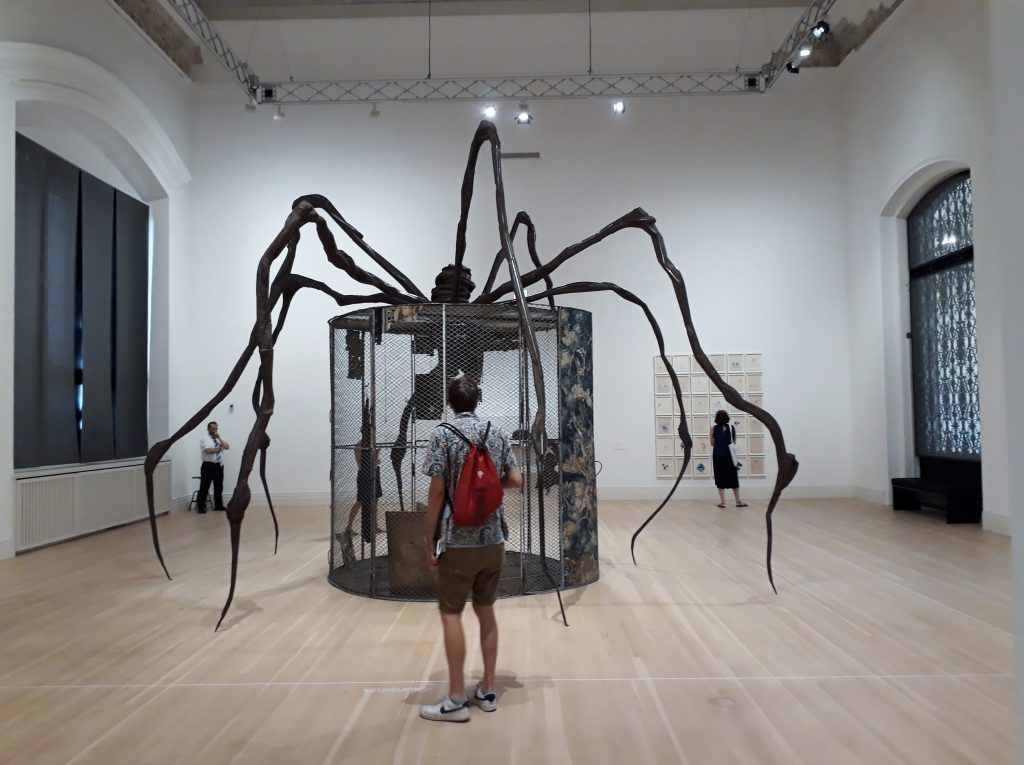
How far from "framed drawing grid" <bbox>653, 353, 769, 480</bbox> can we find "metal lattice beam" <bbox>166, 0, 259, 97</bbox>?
7.13 m

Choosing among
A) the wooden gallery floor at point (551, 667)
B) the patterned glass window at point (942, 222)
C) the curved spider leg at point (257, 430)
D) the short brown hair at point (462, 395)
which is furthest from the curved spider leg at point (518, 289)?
the patterned glass window at point (942, 222)

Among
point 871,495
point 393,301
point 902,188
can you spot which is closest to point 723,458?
point 871,495

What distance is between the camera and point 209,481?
9.95 m

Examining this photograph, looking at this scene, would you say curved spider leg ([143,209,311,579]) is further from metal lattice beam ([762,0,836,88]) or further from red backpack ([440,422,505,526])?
metal lattice beam ([762,0,836,88])

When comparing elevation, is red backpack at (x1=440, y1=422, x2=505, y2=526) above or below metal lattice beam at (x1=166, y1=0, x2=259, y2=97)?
below

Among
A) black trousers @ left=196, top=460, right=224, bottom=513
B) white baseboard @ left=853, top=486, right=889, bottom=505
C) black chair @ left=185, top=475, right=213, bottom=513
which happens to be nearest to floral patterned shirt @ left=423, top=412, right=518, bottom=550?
black trousers @ left=196, top=460, right=224, bottom=513

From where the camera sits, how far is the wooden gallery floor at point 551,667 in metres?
2.61

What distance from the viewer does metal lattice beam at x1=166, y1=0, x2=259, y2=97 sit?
847cm

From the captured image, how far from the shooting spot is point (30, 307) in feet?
23.9

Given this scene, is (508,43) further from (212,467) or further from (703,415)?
(212,467)

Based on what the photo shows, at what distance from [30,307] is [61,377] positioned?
3.02 feet

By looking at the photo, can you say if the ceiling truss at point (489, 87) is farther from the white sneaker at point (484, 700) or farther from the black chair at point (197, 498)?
the white sneaker at point (484, 700)

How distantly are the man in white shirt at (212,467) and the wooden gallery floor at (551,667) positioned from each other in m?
3.68

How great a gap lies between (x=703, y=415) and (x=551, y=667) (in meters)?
7.76
